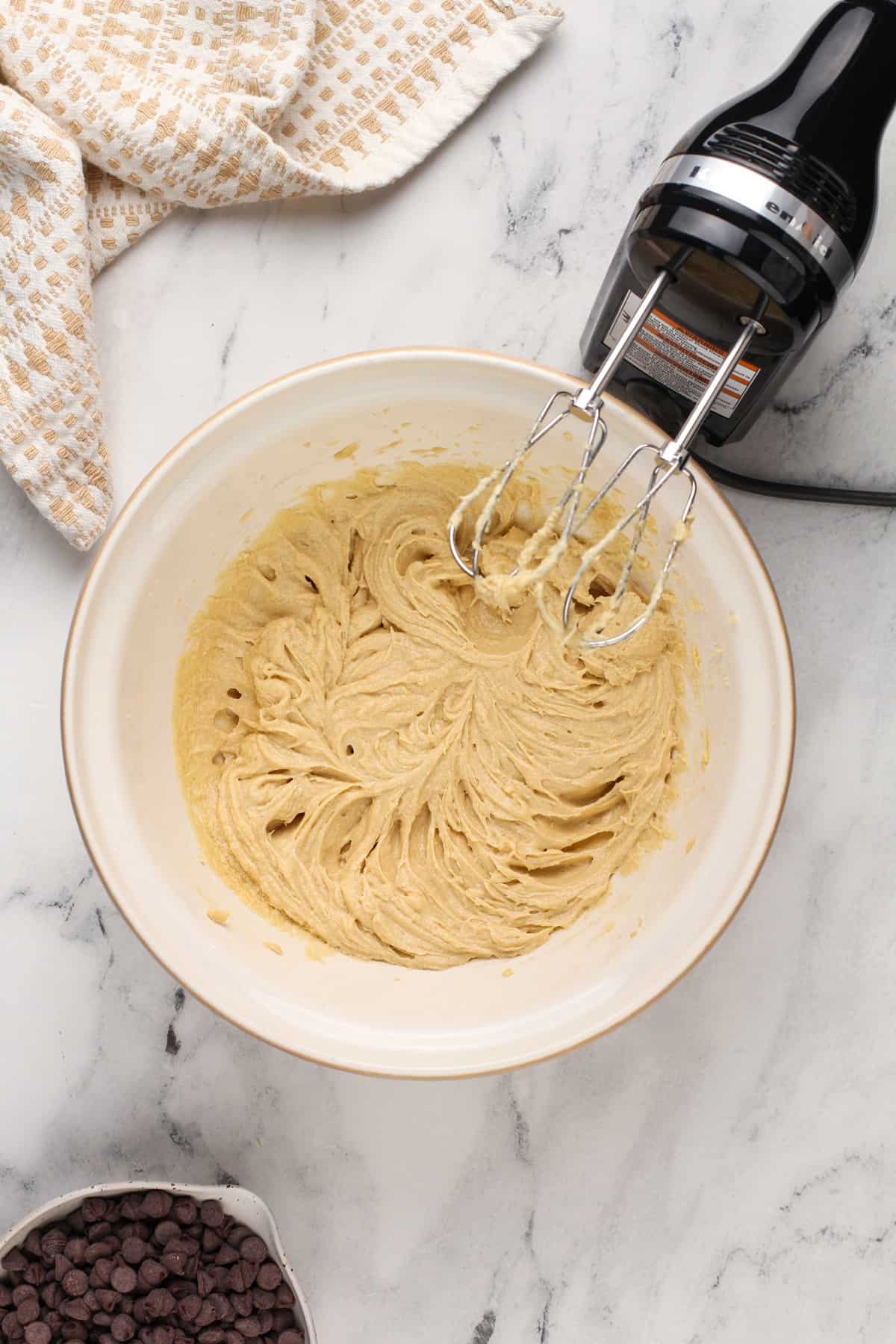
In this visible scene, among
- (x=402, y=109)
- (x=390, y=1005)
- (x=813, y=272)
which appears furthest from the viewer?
(x=402, y=109)

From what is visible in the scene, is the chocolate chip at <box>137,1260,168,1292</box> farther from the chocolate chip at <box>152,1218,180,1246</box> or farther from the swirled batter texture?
the swirled batter texture

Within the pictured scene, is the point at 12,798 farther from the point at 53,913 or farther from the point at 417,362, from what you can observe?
the point at 417,362

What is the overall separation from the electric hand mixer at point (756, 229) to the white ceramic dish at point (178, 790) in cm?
12

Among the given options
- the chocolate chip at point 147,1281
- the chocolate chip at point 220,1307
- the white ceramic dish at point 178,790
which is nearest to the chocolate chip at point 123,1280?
the chocolate chip at point 147,1281

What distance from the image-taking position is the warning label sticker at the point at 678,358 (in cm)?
113

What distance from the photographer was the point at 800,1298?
1509 mm

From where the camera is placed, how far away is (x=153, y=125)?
1.33 meters

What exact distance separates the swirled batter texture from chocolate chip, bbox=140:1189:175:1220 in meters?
0.43

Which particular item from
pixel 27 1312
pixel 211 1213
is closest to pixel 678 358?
pixel 211 1213

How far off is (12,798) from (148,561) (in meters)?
0.48

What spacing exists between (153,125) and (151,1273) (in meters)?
1.52

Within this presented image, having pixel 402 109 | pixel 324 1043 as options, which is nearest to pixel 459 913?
pixel 324 1043

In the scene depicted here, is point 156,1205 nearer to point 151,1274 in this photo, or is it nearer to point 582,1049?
point 151,1274

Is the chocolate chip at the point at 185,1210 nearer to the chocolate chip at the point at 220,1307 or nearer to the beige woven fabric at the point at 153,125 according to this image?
the chocolate chip at the point at 220,1307
